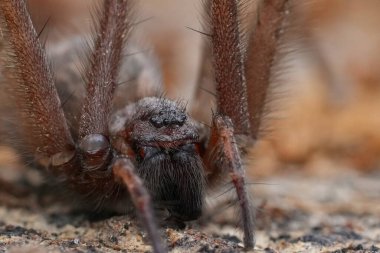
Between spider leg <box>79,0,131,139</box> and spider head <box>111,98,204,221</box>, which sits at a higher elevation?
spider leg <box>79,0,131,139</box>

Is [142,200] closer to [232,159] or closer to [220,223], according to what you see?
[232,159]

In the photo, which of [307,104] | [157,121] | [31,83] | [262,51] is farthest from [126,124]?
[307,104]

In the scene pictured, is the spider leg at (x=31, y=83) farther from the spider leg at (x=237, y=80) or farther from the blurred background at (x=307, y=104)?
the spider leg at (x=237, y=80)

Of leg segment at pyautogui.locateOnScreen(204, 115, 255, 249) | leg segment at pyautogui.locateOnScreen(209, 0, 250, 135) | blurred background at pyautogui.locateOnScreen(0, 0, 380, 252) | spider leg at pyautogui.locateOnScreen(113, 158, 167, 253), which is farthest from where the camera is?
blurred background at pyautogui.locateOnScreen(0, 0, 380, 252)

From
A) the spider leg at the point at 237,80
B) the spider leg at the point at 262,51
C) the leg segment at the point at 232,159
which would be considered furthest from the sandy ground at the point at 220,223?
the spider leg at the point at 262,51

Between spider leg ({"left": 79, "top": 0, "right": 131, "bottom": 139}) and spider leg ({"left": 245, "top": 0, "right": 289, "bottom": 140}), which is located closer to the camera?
spider leg ({"left": 79, "top": 0, "right": 131, "bottom": 139})

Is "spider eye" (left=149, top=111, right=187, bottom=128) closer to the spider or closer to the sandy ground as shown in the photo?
the spider

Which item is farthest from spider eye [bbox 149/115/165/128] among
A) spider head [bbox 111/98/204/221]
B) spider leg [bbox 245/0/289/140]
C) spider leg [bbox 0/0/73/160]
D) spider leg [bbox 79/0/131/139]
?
spider leg [bbox 245/0/289/140]
